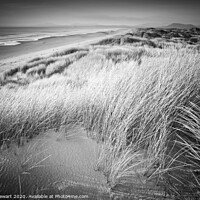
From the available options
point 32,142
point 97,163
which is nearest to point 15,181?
point 32,142

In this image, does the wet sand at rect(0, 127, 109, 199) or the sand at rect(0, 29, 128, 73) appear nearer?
the wet sand at rect(0, 127, 109, 199)

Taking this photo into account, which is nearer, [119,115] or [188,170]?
[188,170]

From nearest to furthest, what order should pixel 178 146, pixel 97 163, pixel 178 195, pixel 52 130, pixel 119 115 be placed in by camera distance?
pixel 178 195
pixel 97 163
pixel 178 146
pixel 119 115
pixel 52 130

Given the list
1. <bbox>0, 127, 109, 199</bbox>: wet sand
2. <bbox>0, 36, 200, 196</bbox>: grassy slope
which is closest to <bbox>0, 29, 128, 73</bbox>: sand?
<bbox>0, 36, 200, 196</bbox>: grassy slope

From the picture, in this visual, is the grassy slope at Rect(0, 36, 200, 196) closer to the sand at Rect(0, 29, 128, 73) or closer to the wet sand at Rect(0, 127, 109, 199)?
the wet sand at Rect(0, 127, 109, 199)

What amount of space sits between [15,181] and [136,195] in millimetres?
978

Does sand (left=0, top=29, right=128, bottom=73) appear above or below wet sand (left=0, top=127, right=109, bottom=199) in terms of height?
below

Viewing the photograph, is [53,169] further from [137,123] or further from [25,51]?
[25,51]

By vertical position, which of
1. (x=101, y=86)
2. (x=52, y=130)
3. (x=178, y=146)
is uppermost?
(x=101, y=86)

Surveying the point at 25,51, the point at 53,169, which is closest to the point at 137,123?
the point at 53,169

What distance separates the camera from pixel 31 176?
1.14 meters

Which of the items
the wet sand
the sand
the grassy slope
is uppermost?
the grassy slope

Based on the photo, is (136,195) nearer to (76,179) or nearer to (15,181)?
(76,179)

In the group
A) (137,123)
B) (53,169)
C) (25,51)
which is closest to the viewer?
(53,169)
